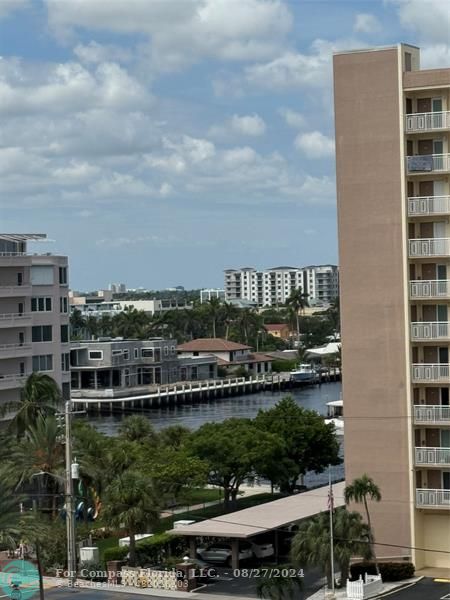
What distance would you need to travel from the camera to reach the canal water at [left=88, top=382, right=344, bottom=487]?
130 meters

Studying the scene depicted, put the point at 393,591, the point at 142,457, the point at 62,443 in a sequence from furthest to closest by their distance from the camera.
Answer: the point at 142,457 < the point at 62,443 < the point at 393,591

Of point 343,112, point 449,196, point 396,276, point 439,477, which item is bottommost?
point 439,477

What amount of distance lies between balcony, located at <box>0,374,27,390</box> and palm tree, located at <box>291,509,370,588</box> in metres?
32.3

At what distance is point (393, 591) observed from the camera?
41344mm

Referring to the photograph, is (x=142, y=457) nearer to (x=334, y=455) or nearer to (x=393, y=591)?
(x=334, y=455)

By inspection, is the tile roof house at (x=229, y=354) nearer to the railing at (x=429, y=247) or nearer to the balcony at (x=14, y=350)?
the balcony at (x=14, y=350)

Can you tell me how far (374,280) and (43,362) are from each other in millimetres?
31363

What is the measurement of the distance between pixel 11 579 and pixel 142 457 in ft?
54.4

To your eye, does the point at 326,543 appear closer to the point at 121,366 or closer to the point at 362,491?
the point at 362,491

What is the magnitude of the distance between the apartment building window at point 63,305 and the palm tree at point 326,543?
36078 mm

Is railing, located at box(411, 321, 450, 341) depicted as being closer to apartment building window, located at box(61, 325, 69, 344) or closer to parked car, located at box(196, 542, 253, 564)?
parked car, located at box(196, 542, 253, 564)

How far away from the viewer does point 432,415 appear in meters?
45.2

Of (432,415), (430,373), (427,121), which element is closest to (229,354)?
(430,373)

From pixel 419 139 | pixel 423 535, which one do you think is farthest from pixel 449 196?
pixel 423 535
